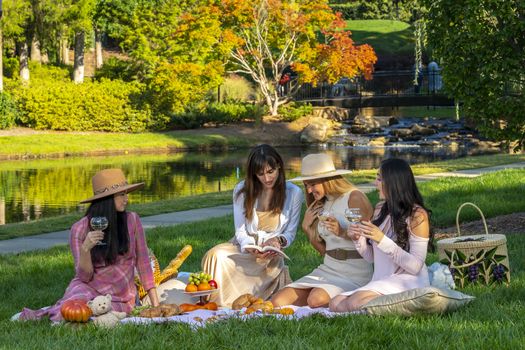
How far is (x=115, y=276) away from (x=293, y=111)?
110 ft

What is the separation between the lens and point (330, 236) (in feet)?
24.2

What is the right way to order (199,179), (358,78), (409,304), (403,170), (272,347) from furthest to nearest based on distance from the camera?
(358,78) → (199,179) → (403,170) → (409,304) → (272,347)

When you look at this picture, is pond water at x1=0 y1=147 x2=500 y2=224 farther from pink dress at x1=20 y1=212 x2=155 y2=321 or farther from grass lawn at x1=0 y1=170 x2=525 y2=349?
grass lawn at x1=0 y1=170 x2=525 y2=349

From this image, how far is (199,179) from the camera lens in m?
24.1

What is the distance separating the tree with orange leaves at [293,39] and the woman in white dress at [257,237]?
31.0 m

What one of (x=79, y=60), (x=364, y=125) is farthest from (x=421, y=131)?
(x=79, y=60)

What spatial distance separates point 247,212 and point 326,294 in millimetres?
1108

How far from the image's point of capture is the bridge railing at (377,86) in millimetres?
47844

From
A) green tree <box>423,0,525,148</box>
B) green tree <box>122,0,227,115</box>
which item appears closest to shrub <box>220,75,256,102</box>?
green tree <box>122,0,227,115</box>

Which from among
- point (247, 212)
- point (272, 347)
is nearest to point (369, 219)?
point (247, 212)

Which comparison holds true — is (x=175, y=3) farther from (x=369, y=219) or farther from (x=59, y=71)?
(x=369, y=219)

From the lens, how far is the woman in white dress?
7773 millimetres

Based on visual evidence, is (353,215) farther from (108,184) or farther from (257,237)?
(108,184)

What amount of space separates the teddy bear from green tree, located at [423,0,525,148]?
6546 mm
